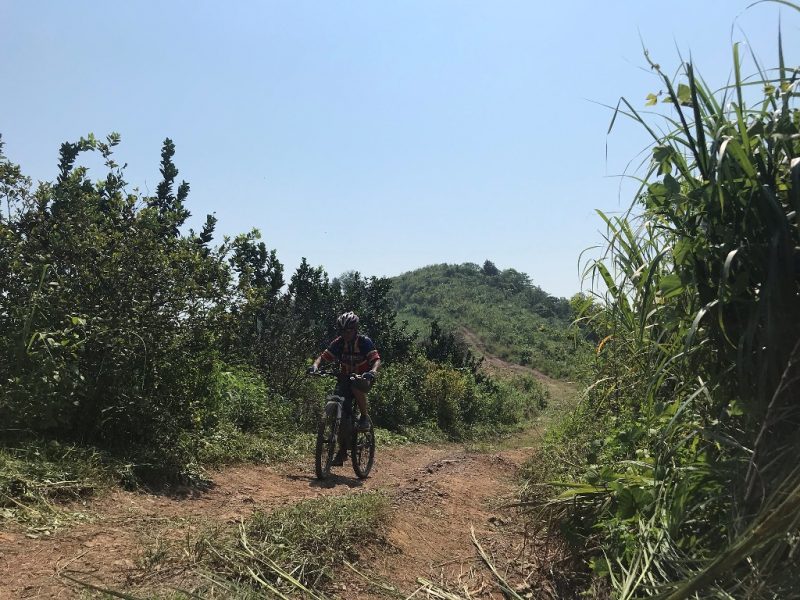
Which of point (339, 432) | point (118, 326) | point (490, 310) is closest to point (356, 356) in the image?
point (339, 432)

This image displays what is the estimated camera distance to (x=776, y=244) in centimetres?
210

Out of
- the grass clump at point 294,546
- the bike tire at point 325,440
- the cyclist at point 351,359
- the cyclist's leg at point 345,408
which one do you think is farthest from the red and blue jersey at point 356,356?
the grass clump at point 294,546

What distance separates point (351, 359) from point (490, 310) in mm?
42905

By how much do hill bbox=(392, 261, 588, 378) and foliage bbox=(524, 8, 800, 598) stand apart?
23991 millimetres

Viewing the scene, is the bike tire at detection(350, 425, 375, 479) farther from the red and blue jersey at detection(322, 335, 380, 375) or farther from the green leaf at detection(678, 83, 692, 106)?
the green leaf at detection(678, 83, 692, 106)

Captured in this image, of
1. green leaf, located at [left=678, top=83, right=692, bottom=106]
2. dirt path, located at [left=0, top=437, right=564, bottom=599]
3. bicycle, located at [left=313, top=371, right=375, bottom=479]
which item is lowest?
dirt path, located at [left=0, top=437, right=564, bottom=599]

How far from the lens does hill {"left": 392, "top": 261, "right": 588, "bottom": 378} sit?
1432 inches

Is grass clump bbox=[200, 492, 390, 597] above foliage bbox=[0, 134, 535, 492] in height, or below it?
below

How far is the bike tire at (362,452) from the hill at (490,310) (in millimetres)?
20239

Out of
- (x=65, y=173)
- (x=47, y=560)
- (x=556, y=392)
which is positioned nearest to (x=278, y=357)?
(x=65, y=173)

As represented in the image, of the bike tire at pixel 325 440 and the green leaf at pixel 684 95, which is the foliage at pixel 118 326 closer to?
the bike tire at pixel 325 440

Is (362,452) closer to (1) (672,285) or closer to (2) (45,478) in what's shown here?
(2) (45,478)

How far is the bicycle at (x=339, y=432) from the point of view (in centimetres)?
625

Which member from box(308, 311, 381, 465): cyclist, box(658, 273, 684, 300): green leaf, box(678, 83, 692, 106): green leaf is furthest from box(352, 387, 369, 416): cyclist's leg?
box(678, 83, 692, 106): green leaf
